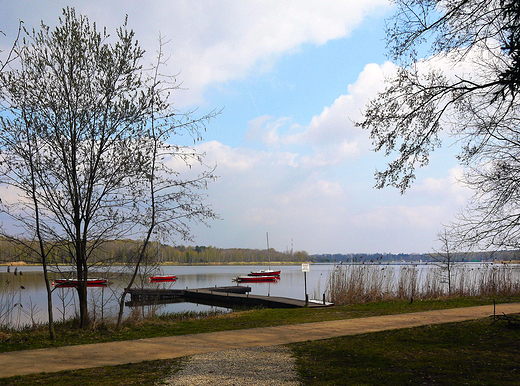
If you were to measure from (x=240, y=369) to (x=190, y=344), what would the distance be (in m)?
2.27

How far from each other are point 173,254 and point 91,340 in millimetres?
102224

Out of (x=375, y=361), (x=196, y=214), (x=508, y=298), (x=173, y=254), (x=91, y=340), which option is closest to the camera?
(x=375, y=361)

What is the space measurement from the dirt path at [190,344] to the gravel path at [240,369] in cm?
61

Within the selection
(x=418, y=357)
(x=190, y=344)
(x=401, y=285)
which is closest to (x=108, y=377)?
(x=190, y=344)

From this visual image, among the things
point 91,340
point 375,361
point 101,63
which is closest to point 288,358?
point 375,361

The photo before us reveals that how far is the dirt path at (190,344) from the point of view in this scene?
6386 mm

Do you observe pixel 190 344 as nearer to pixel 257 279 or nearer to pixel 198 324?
pixel 198 324

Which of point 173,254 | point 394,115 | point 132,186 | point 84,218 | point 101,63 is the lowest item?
point 173,254

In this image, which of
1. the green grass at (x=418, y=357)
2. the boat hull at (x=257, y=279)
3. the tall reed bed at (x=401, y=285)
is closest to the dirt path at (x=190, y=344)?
the green grass at (x=418, y=357)

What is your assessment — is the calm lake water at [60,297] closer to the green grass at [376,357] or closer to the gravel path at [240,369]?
the green grass at [376,357]

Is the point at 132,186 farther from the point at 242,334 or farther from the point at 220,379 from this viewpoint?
the point at 220,379

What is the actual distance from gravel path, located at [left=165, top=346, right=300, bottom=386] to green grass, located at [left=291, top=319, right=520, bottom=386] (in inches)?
10.3

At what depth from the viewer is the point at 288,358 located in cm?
649

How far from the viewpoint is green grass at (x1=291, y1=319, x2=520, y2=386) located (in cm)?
529
